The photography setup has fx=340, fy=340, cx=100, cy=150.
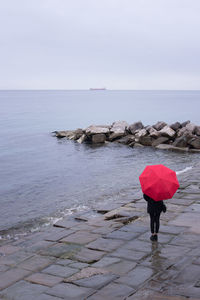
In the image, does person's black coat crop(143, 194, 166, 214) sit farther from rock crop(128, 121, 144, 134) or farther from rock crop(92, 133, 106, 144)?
rock crop(128, 121, 144, 134)

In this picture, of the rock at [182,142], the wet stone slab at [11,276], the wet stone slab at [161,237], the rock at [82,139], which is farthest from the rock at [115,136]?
the wet stone slab at [11,276]

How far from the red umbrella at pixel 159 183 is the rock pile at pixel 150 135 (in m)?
16.5

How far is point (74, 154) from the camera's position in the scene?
22078 millimetres

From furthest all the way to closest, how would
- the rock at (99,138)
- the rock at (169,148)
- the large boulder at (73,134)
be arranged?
the large boulder at (73,134), the rock at (99,138), the rock at (169,148)

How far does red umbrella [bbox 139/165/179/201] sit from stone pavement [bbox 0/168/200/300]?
3.27 feet

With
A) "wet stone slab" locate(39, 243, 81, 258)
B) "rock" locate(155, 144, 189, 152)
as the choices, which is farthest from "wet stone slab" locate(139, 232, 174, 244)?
"rock" locate(155, 144, 189, 152)

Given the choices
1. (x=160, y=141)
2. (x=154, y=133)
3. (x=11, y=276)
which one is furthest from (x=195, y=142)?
(x=11, y=276)

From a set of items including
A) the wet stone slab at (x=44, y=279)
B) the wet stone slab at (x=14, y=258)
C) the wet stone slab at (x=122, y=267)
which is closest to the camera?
the wet stone slab at (x=44, y=279)

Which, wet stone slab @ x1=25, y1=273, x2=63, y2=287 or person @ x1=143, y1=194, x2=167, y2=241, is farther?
person @ x1=143, y1=194, x2=167, y2=241

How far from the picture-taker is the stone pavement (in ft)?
14.6

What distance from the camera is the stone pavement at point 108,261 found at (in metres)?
4.44

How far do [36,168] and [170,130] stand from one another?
10492 mm

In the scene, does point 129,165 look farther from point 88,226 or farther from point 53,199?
point 88,226

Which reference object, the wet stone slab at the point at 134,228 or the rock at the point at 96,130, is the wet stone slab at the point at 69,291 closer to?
the wet stone slab at the point at 134,228
